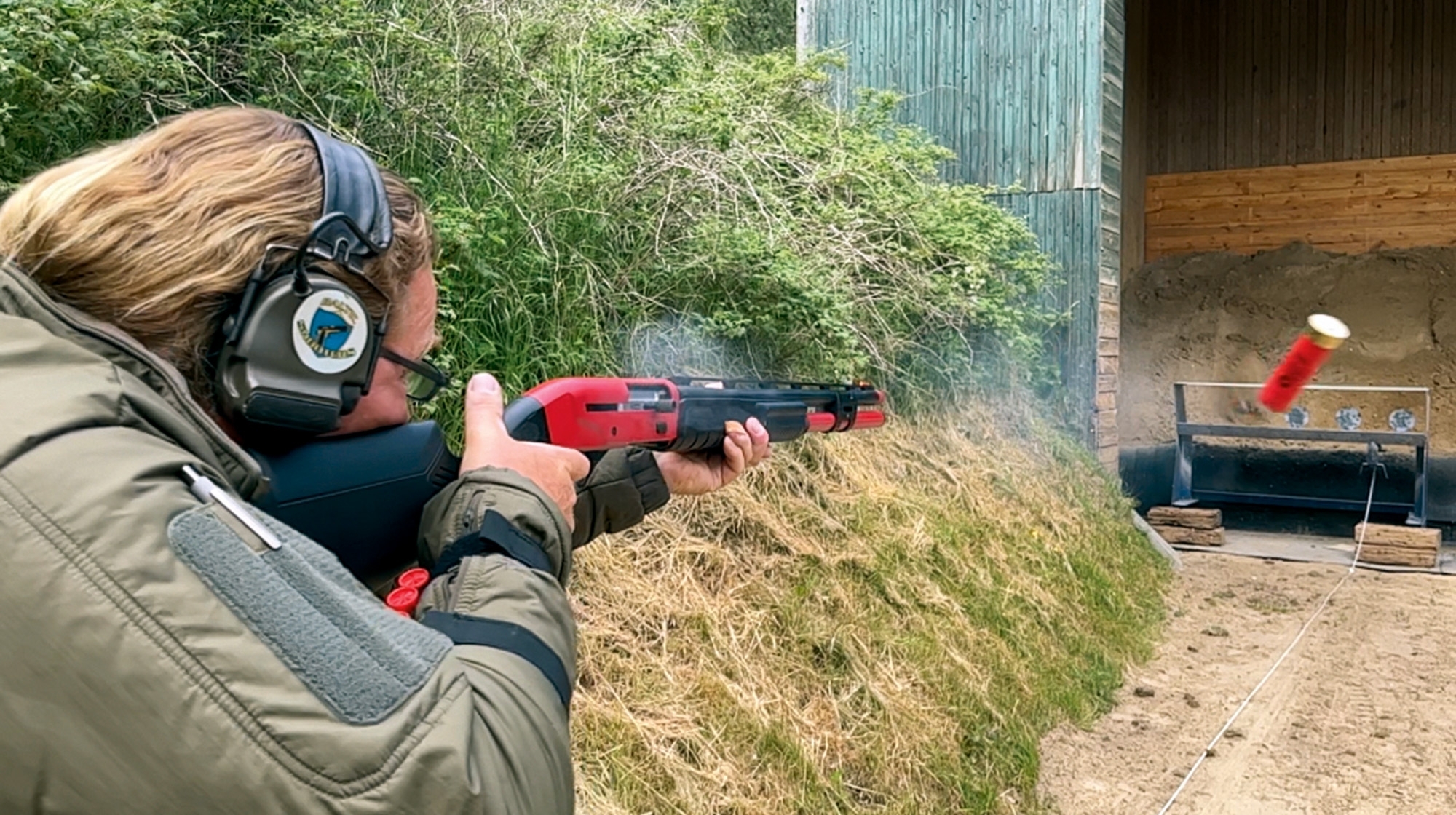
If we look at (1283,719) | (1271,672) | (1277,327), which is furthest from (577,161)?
(1277,327)

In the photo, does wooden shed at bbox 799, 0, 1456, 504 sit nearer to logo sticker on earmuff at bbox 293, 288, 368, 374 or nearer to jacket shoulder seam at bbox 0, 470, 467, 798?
logo sticker on earmuff at bbox 293, 288, 368, 374

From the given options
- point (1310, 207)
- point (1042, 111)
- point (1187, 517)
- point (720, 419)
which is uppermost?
point (1042, 111)

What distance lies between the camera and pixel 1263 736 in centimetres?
495

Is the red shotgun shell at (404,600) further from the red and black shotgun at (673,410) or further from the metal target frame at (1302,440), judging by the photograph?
the metal target frame at (1302,440)

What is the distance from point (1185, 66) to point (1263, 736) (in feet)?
38.2

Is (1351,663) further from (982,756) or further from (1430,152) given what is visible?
(1430,152)

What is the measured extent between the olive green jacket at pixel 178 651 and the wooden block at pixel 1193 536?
9.76 metres

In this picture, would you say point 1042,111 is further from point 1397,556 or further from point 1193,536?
point 1397,556

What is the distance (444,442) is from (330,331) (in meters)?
0.40

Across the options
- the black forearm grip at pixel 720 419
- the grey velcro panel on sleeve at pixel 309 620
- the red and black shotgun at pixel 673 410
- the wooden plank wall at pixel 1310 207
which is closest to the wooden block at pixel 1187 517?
the wooden plank wall at pixel 1310 207

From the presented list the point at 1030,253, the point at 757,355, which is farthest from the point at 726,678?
the point at 1030,253

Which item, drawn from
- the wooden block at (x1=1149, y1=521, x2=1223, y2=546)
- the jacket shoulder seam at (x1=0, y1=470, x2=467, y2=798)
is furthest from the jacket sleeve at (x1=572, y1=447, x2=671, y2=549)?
the wooden block at (x1=1149, y1=521, x2=1223, y2=546)

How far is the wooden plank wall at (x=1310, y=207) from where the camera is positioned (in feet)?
41.4

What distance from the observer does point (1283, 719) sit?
5.18 meters
